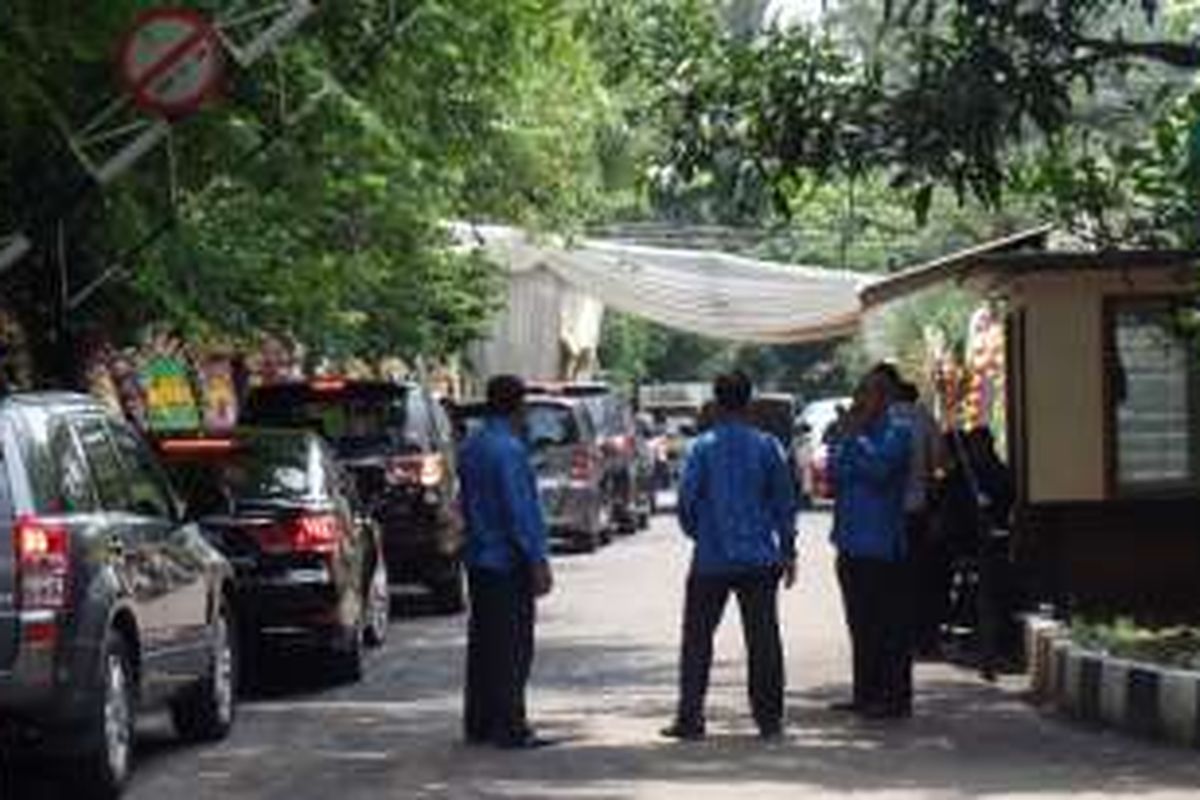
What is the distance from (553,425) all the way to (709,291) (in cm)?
1083

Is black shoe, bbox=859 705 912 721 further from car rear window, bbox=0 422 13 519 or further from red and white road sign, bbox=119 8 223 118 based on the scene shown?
car rear window, bbox=0 422 13 519

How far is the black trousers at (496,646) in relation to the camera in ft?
47.6

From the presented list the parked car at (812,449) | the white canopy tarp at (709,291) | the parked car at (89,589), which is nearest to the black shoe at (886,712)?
the parked car at (89,589)

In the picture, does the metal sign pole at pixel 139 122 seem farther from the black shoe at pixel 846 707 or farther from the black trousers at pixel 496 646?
the black shoe at pixel 846 707

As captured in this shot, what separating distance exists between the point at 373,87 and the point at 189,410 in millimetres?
9362

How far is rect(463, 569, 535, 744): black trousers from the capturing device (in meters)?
14.5

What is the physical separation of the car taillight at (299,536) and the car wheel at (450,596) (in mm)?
6973

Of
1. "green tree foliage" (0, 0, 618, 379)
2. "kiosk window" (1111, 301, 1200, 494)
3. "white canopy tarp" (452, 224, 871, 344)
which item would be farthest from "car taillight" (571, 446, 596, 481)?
"kiosk window" (1111, 301, 1200, 494)

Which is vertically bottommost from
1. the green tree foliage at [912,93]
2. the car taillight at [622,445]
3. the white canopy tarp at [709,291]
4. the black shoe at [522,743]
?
the black shoe at [522,743]

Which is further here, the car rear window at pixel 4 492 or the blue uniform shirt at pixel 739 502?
the blue uniform shirt at pixel 739 502

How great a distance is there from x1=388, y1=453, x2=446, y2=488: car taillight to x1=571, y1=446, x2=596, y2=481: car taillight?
1132 cm

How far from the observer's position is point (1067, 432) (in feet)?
64.3

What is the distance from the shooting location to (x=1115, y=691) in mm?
14641

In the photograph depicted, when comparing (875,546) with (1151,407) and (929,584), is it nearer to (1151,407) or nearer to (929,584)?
(929,584)
